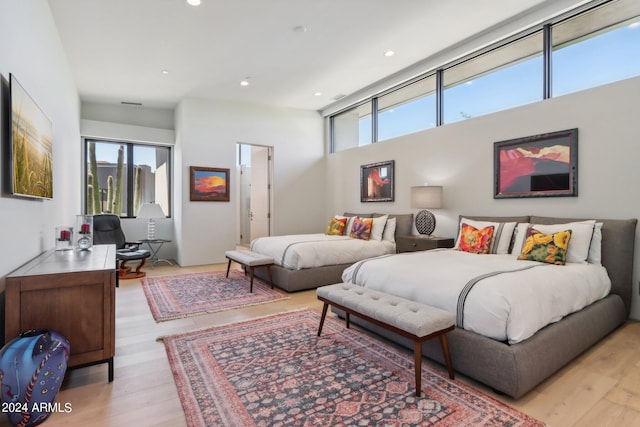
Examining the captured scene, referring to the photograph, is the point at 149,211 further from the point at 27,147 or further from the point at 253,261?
the point at 27,147

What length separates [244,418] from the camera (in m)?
1.71

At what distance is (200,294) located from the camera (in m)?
4.11

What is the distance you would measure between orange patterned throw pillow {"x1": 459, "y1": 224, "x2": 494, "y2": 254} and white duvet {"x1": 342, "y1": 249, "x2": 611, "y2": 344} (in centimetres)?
36

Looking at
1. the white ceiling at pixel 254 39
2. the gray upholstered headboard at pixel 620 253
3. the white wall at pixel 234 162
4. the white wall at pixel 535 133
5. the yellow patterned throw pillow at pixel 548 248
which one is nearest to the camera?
the yellow patterned throw pillow at pixel 548 248

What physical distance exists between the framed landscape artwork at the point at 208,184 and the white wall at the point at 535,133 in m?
2.85

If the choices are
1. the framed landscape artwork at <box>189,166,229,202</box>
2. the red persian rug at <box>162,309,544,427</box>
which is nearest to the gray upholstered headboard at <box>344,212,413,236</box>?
the red persian rug at <box>162,309,544,427</box>

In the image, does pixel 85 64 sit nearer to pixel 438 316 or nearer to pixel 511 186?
pixel 438 316

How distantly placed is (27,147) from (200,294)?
2434 mm

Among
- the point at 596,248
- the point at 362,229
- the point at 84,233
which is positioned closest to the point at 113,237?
the point at 84,233

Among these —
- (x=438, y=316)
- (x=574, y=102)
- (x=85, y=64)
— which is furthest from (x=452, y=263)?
(x=85, y=64)

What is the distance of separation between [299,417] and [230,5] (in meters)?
3.64

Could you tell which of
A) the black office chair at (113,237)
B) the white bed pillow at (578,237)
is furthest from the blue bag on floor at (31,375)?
the white bed pillow at (578,237)

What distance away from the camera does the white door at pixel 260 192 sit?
706 cm

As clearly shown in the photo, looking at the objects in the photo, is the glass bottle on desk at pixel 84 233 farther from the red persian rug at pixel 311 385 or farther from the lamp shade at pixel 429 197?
the lamp shade at pixel 429 197
